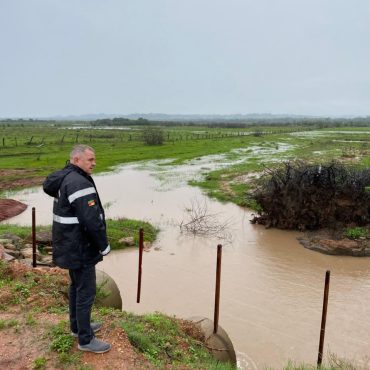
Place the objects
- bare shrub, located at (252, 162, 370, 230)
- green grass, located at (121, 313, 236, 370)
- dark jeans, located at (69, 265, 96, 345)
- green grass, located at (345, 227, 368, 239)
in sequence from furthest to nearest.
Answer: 1. bare shrub, located at (252, 162, 370, 230)
2. green grass, located at (345, 227, 368, 239)
3. green grass, located at (121, 313, 236, 370)
4. dark jeans, located at (69, 265, 96, 345)

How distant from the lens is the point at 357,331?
7441 millimetres

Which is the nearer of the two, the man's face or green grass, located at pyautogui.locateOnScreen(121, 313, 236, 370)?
the man's face

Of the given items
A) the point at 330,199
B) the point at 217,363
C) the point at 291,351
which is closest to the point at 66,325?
the point at 217,363

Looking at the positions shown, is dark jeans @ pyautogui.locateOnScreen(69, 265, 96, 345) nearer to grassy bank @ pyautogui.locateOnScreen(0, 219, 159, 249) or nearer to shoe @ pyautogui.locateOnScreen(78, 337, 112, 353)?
shoe @ pyautogui.locateOnScreen(78, 337, 112, 353)

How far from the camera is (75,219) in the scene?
4.05 m

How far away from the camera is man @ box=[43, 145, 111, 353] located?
3990mm

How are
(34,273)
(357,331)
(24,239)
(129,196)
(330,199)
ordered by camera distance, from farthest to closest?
(129,196), (330,199), (24,239), (357,331), (34,273)

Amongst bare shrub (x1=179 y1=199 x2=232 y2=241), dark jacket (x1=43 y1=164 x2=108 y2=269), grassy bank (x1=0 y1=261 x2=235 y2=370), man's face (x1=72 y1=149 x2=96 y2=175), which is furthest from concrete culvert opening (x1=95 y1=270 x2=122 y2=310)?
bare shrub (x1=179 y1=199 x2=232 y2=241)

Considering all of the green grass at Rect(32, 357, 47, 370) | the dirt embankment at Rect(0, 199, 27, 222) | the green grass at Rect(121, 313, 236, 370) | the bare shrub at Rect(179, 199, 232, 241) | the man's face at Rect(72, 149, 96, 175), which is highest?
the man's face at Rect(72, 149, 96, 175)

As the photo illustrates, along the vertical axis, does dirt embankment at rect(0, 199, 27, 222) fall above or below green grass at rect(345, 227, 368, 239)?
below

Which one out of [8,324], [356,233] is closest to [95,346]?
[8,324]

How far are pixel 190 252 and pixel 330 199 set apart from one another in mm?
4810

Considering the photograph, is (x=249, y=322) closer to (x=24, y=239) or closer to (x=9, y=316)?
(x=9, y=316)

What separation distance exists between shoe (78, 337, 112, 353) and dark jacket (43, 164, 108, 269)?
0.98 m
